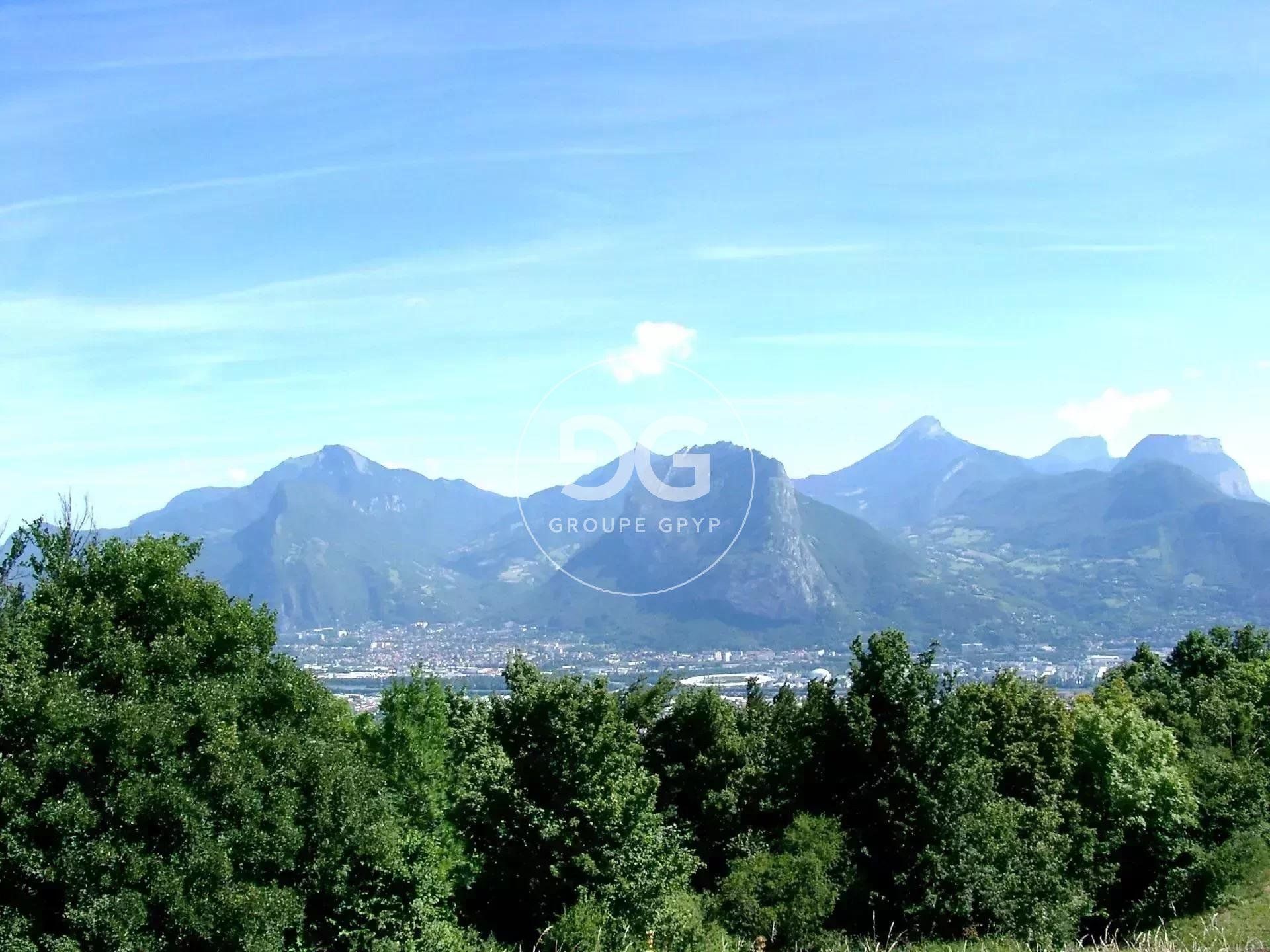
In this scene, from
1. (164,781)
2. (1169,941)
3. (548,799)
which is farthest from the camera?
(548,799)

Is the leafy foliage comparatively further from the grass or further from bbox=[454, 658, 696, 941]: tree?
the grass

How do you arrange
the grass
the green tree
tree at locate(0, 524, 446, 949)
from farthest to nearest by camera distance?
the green tree → tree at locate(0, 524, 446, 949) → the grass

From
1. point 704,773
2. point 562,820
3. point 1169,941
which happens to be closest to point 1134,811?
point 704,773

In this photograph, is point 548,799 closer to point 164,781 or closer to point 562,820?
point 562,820

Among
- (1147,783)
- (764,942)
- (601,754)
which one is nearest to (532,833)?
(601,754)

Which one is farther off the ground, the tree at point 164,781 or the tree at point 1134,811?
the tree at point 164,781

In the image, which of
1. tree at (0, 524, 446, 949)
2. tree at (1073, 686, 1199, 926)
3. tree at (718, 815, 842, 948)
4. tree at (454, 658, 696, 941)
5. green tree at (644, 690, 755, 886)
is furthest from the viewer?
tree at (1073, 686, 1199, 926)

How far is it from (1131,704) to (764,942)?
2310 centimetres

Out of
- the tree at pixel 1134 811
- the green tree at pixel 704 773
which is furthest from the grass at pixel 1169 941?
the green tree at pixel 704 773

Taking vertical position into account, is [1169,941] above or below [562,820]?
above

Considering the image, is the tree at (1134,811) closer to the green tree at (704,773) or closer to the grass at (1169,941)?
the grass at (1169,941)

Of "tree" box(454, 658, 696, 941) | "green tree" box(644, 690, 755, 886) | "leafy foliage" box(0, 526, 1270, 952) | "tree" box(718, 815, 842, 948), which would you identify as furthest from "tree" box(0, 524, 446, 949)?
"green tree" box(644, 690, 755, 886)

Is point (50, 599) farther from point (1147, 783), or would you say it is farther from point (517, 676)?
point (1147, 783)

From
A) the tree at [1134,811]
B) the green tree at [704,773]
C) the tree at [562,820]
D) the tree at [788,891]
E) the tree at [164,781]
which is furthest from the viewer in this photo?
the tree at [1134,811]
